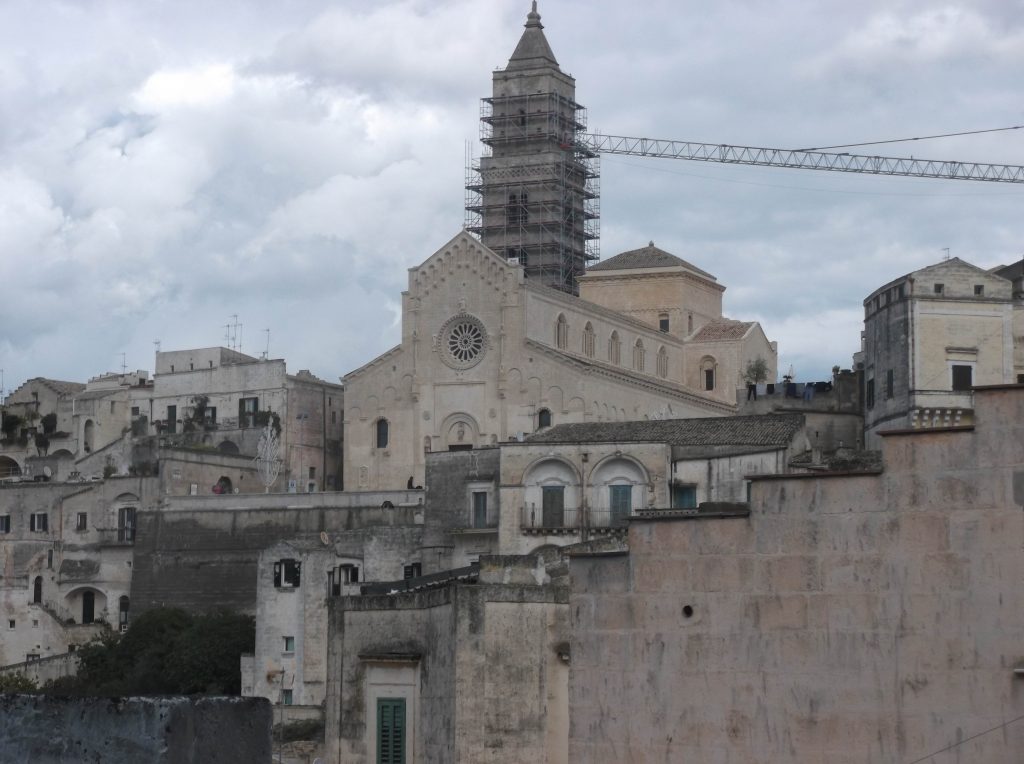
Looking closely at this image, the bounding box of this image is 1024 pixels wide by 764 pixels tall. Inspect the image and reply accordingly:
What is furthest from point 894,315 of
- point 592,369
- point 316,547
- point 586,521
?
point 592,369

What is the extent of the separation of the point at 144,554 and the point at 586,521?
918 inches

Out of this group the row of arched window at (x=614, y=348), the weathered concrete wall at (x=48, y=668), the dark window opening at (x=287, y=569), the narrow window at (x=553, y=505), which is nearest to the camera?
the narrow window at (x=553, y=505)

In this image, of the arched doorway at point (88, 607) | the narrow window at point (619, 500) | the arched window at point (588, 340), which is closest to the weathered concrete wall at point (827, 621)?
the narrow window at point (619, 500)

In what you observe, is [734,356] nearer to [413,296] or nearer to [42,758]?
[413,296]

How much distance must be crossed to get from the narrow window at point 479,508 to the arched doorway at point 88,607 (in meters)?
20.6

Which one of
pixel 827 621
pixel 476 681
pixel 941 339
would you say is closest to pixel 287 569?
pixel 941 339

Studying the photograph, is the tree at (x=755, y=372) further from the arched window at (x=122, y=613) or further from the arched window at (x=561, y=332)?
the arched window at (x=122, y=613)

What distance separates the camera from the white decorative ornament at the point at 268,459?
81.1 m

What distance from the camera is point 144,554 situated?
7362 centimetres

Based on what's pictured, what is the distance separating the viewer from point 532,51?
10338 cm

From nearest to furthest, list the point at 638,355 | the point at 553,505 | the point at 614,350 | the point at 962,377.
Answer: the point at 962,377 → the point at 553,505 → the point at 614,350 → the point at 638,355

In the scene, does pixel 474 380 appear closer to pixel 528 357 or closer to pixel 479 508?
pixel 528 357

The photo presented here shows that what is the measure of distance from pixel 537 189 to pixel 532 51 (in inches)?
335

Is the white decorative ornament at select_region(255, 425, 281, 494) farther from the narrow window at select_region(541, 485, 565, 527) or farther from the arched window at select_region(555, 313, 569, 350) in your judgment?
the narrow window at select_region(541, 485, 565, 527)
